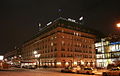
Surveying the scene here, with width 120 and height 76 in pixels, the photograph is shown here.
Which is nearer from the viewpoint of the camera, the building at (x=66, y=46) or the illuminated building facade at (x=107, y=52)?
the illuminated building facade at (x=107, y=52)

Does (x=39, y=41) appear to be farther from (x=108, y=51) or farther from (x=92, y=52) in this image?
(x=108, y=51)

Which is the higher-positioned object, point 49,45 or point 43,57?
point 49,45

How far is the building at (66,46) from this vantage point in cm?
8950

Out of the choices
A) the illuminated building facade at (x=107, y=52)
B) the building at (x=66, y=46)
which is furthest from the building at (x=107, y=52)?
the building at (x=66, y=46)

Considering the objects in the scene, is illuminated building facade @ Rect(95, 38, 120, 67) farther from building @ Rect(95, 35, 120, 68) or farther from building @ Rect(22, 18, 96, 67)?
building @ Rect(22, 18, 96, 67)

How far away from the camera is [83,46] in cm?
10388

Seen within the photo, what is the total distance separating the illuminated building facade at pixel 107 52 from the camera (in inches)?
3290

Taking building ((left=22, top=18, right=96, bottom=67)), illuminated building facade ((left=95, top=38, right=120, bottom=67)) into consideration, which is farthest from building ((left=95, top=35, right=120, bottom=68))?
building ((left=22, top=18, right=96, bottom=67))

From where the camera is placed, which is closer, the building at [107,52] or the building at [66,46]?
the building at [107,52]

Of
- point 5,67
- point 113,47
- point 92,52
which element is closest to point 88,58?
point 92,52

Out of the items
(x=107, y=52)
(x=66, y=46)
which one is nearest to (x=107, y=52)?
(x=107, y=52)

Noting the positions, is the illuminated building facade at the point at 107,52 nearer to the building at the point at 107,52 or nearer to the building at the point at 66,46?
the building at the point at 107,52

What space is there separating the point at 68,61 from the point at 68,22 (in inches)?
951

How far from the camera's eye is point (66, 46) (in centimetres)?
9212
